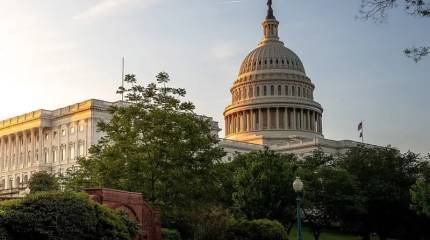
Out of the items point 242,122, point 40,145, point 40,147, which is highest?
point 242,122

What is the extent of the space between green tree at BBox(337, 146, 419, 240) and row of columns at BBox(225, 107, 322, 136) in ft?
265

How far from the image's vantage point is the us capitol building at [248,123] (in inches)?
5128

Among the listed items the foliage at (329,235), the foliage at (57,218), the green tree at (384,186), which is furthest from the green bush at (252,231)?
the green tree at (384,186)

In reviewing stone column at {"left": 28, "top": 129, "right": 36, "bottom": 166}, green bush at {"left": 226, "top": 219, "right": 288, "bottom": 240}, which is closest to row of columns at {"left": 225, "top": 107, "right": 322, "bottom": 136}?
stone column at {"left": 28, "top": 129, "right": 36, "bottom": 166}

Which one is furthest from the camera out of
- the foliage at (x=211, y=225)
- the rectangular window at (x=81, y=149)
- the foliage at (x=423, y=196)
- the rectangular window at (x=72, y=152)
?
the rectangular window at (x=72, y=152)

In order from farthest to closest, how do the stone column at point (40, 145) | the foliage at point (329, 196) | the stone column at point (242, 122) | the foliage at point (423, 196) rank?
1. the stone column at point (242, 122)
2. the stone column at point (40, 145)
3. the foliage at point (329, 196)
4. the foliage at point (423, 196)

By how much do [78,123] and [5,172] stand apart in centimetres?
2597

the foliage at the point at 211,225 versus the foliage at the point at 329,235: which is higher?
the foliage at the point at 211,225

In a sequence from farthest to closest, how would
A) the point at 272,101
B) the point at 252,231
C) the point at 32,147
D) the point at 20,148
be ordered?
the point at 272,101
the point at 20,148
the point at 32,147
the point at 252,231

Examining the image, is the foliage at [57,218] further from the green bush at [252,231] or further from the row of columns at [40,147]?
the row of columns at [40,147]

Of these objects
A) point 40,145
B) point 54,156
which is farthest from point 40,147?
point 54,156

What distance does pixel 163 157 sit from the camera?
48844 mm

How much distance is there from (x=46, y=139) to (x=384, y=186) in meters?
75.4

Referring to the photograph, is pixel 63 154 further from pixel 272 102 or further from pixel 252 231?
pixel 252 231
